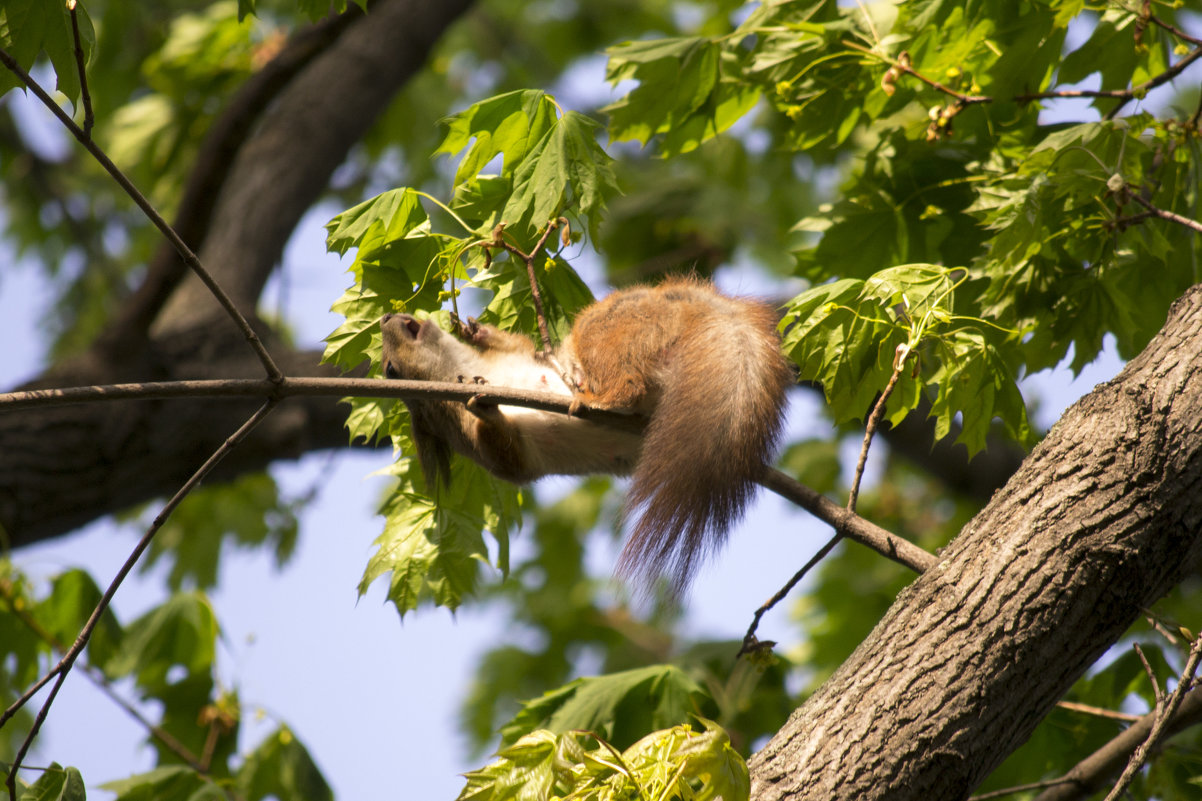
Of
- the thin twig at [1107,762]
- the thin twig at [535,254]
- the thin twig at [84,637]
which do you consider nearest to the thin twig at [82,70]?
the thin twig at [84,637]

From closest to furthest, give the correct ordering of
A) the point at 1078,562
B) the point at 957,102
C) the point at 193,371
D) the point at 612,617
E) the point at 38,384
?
the point at 1078,562
the point at 957,102
the point at 38,384
the point at 193,371
the point at 612,617

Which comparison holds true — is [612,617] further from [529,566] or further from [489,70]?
[489,70]

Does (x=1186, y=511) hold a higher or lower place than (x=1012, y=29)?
lower

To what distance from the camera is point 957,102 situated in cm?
249

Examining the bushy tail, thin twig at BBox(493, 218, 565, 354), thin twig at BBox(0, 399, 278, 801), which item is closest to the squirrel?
the bushy tail

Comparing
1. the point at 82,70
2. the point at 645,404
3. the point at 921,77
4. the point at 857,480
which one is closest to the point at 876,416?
the point at 857,480

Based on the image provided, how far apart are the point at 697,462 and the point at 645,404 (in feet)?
1.17

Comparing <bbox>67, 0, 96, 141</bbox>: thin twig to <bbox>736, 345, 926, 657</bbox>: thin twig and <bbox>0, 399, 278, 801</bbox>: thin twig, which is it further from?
<bbox>736, 345, 926, 657</bbox>: thin twig

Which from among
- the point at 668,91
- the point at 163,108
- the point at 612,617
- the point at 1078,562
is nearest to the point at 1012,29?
the point at 668,91

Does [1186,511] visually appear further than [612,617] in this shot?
No

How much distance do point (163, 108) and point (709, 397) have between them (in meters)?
4.60

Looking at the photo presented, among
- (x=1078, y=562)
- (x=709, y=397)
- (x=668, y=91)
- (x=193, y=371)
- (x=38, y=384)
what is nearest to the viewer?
(x=1078, y=562)

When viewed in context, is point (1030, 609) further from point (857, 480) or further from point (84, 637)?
point (84, 637)

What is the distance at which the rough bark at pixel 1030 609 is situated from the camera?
6.26 feet
